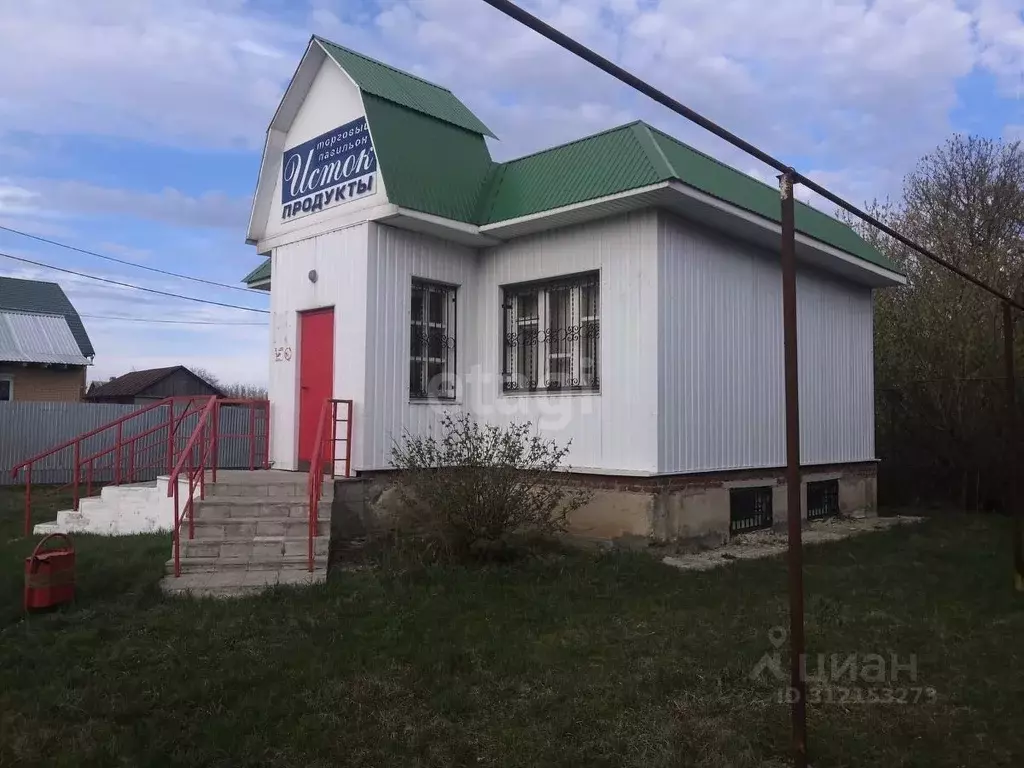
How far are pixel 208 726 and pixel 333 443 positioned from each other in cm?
538

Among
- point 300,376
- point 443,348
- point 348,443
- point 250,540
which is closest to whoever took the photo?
point 250,540

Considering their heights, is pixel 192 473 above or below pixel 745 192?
below

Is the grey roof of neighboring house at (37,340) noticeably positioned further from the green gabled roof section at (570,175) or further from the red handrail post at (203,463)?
the green gabled roof section at (570,175)

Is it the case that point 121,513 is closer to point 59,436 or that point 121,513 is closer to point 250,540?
point 250,540

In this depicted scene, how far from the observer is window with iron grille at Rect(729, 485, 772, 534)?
10.4 metres

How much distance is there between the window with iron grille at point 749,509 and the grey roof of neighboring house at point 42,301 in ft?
82.1

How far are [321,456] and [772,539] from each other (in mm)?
5723

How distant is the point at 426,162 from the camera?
1022 centimetres

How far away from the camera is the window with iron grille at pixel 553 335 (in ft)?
32.7

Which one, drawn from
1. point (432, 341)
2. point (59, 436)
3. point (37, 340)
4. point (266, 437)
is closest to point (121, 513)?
point (266, 437)

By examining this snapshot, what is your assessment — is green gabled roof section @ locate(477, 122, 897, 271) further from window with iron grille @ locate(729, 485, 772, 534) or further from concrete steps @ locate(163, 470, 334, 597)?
concrete steps @ locate(163, 470, 334, 597)

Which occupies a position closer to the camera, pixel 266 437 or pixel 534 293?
pixel 534 293

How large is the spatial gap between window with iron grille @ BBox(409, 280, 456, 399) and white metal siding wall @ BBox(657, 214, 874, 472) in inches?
116

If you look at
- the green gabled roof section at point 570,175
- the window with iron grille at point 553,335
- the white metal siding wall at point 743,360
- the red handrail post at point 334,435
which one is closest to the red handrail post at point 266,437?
the red handrail post at point 334,435
